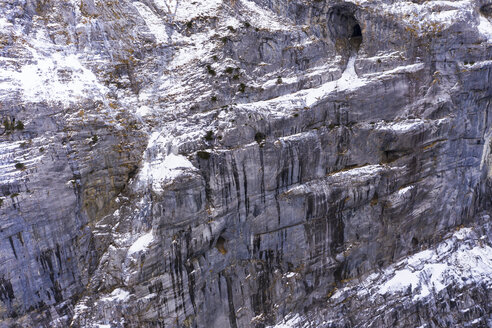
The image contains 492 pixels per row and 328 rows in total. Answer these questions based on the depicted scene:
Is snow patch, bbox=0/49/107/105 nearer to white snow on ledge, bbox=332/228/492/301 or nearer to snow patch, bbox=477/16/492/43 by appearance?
white snow on ledge, bbox=332/228/492/301

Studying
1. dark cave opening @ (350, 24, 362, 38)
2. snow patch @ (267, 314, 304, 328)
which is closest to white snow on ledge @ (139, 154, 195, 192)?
snow patch @ (267, 314, 304, 328)

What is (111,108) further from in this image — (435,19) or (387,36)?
(435,19)

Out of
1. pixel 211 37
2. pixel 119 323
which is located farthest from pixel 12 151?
pixel 211 37

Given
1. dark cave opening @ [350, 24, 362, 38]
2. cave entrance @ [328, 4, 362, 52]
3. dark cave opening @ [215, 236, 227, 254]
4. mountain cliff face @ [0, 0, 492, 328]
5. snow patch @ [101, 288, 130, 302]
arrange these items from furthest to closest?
dark cave opening @ [350, 24, 362, 38], cave entrance @ [328, 4, 362, 52], dark cave opening @ [215, 236, 227, 254], mountain cliff face @ [0, 0, 492, 328], snow patch @ [101, 288, 130, 302]

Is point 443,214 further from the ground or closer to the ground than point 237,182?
closer to the ground

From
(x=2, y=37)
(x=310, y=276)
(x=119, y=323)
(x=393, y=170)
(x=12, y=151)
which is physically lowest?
(x=310, y=276)

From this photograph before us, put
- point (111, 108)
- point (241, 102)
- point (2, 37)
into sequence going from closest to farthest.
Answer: point (2, 37), point (111, 108), point (241, 102)

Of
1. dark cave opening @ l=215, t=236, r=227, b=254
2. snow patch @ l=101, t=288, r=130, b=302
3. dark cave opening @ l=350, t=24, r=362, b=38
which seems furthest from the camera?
dark cave opening @ l=350, t=24, r=362, b=38
